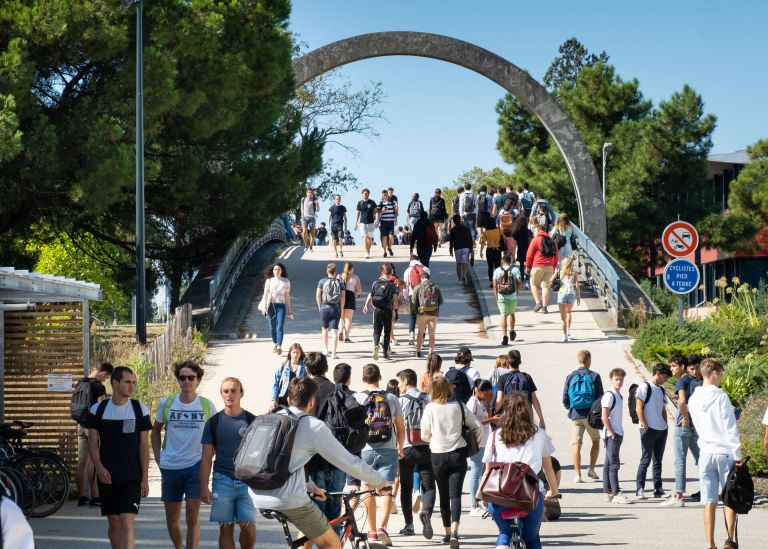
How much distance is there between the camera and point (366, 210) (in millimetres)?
32562

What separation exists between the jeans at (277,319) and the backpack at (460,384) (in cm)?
789

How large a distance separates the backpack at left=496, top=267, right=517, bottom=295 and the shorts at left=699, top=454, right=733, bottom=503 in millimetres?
11341

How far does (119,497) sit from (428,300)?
458 inches

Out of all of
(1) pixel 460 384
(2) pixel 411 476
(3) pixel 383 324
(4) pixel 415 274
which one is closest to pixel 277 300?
Answer: (3) pixel 383 324

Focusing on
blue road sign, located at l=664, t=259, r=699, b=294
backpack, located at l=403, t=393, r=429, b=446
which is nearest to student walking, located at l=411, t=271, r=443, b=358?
blue road sign, located at l=664, t=259, r=699, b=294

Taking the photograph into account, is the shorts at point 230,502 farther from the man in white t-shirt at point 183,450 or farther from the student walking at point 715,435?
the student walking at point 715,435

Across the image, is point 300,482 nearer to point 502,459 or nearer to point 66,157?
point 502,459

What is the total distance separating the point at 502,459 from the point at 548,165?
42.7 metres

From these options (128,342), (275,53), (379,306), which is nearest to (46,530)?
(379,306)

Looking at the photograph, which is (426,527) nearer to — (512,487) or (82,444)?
(512,487)

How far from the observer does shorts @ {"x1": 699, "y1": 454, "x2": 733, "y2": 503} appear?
34.0ft

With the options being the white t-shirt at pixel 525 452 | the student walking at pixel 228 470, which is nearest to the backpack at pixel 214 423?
the student walking at pixel 228 470

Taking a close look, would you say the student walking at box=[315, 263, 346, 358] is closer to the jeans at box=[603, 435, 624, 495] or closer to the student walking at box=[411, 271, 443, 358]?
the student walking at box=[411, 271, 443, 358]

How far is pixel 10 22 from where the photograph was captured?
23.5 m
